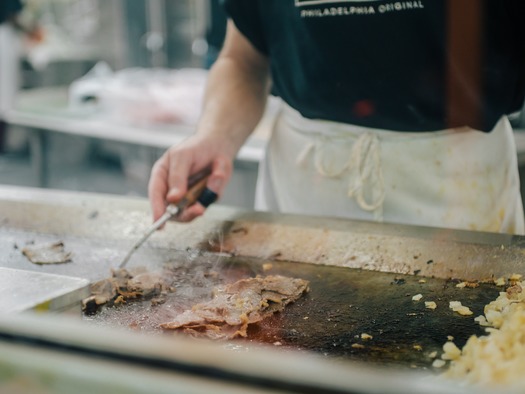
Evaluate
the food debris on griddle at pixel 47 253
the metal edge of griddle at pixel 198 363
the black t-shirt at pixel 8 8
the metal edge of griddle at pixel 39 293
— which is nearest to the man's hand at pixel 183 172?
the food debris on griddle at pixel 47 253

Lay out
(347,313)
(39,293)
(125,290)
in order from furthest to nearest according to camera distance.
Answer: (125,290), (347,313), (39,293)

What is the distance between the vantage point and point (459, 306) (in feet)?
4.95

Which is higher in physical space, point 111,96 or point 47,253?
point 47,253

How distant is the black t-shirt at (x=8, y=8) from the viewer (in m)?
6.66

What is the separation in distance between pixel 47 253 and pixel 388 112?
113 centimetres

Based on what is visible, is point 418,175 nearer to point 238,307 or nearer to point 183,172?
point 183,172

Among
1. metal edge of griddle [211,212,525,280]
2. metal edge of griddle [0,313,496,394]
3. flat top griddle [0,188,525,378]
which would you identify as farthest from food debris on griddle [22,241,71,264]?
metal edge of griddle [0,313,496,394]

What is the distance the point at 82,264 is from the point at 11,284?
2.16 ft

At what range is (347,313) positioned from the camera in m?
1.51

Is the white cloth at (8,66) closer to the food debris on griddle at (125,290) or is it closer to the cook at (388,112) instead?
the cook at (388,112)

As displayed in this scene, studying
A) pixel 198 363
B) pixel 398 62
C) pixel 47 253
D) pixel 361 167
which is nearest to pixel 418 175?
pixel 361 167

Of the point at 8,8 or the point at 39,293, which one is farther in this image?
the point at 8,8

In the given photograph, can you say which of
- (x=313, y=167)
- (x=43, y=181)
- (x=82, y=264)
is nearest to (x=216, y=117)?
(x=313, y=167)

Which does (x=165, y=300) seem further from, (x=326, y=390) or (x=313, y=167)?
(x=326, y=390)
